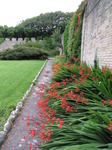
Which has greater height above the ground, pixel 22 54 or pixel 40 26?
pixel 40 26

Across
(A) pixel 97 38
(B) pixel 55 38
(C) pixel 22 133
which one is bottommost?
(C) pixel 22 133

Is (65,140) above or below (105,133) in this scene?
below

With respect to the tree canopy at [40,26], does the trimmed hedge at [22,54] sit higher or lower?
lower

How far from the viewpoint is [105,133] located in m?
1.38

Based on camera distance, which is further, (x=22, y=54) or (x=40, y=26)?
(x=40, y=26)

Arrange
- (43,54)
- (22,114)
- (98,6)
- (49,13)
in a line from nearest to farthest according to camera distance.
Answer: (22,114) → (98,6) → (43,54) → (49,13)

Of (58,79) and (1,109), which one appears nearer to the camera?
(1,109)

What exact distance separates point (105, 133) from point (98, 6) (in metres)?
4.22

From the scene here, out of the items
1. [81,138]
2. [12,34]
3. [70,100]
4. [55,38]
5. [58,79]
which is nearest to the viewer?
[81,138]

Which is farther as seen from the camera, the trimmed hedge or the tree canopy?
the tree canopy

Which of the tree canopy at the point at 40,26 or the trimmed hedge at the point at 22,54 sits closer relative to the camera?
the trimmed hedge at the point at 22,54

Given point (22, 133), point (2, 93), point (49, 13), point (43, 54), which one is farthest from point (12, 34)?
point (22, 133)

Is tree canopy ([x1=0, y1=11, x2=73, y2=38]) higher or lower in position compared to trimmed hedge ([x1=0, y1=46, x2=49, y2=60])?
higher

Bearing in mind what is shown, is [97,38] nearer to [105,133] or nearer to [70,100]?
[70,100]
